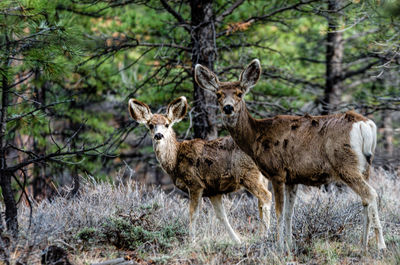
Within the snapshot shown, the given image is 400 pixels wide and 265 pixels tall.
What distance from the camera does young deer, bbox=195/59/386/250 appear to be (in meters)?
5.93

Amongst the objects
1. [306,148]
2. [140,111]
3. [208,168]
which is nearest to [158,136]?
[140,111]

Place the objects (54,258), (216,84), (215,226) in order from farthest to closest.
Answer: (215,226)
(216,84)
(54,258)

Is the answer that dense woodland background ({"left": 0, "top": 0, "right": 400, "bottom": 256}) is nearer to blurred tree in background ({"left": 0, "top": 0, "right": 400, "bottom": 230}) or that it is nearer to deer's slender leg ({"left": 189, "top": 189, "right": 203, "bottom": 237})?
blurred tree in background ({"left": 0, "top": 0, "right": 400, "bottom": 230})

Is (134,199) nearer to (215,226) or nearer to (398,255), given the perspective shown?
(215,226)

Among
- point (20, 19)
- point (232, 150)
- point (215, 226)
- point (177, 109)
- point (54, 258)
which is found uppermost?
point (20, 19)

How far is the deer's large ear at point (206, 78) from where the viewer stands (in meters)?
6.83

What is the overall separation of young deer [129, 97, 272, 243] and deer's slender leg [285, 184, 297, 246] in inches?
41.3

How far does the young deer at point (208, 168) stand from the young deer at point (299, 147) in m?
0.98

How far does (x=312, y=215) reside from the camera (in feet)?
22.3

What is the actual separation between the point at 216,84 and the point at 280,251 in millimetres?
2427

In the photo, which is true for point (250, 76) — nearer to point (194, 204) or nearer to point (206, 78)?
point (206, 78)

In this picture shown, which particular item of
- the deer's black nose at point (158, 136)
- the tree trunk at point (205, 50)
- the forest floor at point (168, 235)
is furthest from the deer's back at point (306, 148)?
the tree trunk at point (205, 50)

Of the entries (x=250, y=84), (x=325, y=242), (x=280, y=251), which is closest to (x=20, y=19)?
(x=250, y=84)

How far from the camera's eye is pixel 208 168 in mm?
7703
